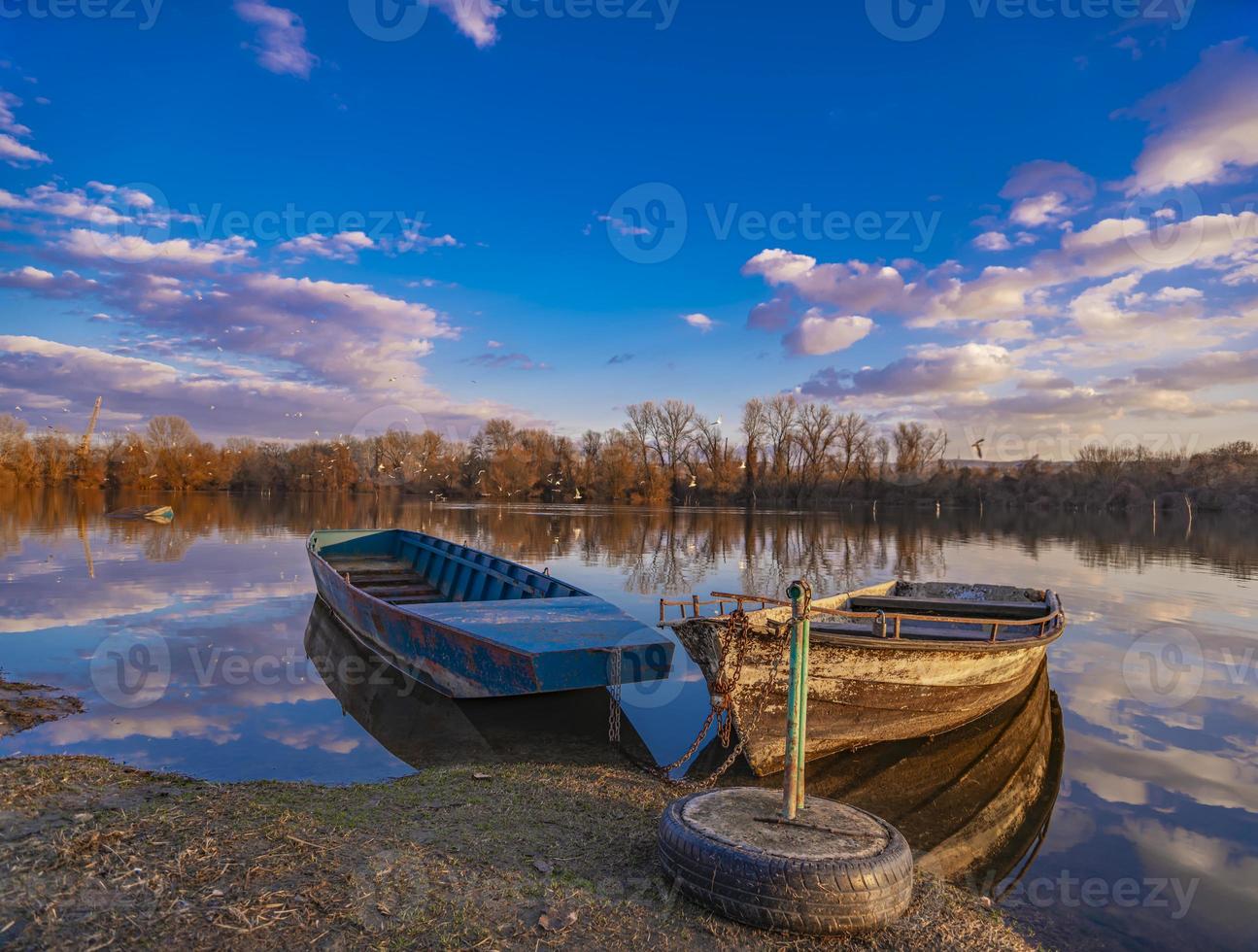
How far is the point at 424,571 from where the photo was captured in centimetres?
1789

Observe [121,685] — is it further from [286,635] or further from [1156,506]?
[1156,506]

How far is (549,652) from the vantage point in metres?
A: 7.77

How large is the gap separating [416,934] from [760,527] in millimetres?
43745

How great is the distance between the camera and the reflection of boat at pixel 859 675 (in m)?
7.02

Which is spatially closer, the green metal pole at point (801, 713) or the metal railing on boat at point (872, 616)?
the green metal pole at point (801, 713)

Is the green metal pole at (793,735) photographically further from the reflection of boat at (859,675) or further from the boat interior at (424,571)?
the boat interior at (424,571)

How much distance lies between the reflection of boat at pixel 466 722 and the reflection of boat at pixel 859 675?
69.3 inches

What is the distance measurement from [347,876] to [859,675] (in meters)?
5.38

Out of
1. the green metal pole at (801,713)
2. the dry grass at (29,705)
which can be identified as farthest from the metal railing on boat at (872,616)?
the dry grass at (29,705)

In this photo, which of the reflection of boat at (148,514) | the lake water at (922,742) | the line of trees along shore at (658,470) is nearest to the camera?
the lake water at (922,742)

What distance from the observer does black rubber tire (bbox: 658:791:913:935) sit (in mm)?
4094

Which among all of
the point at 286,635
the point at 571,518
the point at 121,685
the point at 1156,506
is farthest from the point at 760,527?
the point at 1156,506

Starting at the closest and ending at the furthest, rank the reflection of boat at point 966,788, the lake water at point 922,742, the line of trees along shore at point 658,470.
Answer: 1. the lake water at point 922,742
2. the reflection of boat at point 966,788
3. the line of trees along shore at point 658,470

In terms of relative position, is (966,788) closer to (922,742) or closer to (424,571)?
(922,742)
